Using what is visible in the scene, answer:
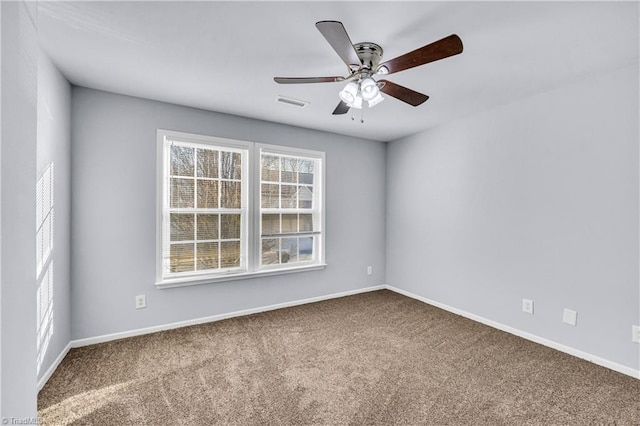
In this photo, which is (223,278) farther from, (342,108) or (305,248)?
(342,108)

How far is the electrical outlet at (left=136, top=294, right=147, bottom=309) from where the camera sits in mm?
3008

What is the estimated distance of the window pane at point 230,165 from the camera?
3.48 m

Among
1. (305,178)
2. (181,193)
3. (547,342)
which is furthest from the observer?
(305,178)

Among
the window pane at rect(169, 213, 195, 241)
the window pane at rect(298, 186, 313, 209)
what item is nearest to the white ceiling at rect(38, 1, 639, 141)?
the window pane at rect(169, 213, 195, 241)

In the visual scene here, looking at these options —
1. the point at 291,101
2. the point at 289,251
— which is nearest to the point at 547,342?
the point at 289,251

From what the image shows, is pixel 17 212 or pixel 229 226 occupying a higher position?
pixel 17 212

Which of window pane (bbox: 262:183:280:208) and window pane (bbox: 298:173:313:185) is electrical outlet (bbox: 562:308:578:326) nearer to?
window pane (bbox: 298:173:313:185)

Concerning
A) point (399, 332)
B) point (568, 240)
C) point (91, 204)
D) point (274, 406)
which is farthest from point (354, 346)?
point (91, 204)

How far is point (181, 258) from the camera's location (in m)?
3.27

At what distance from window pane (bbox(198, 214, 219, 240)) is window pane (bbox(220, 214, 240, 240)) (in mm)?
70

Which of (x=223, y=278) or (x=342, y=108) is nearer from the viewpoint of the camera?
(x=342, y=108)

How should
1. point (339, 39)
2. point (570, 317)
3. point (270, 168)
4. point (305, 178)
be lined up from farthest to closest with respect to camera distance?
point (305, 178) → point (270, 168) → point (570, 317) → point (339, 39)

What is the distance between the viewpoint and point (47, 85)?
7.16 feet

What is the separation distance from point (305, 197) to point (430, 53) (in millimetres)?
2741
